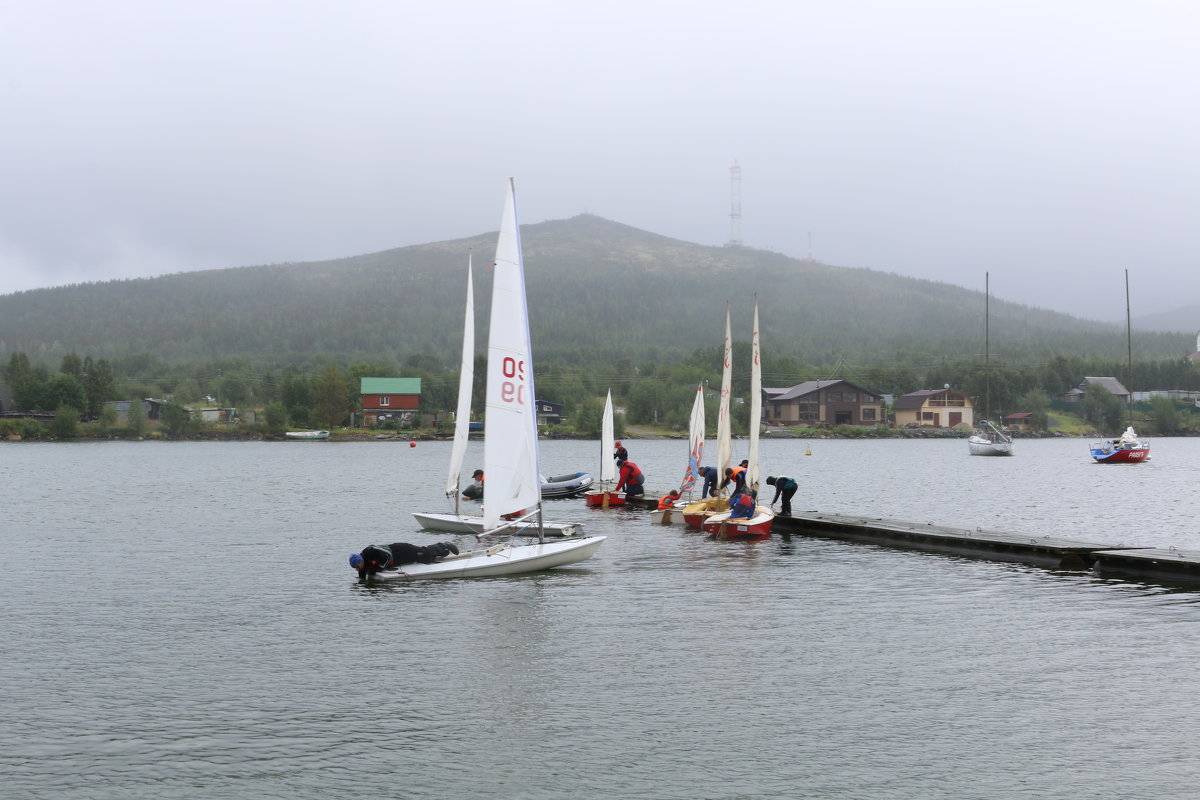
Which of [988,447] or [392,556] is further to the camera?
[988,447]

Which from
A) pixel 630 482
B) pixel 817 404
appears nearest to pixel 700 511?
pixel 630 482

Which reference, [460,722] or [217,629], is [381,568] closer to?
[217,629]

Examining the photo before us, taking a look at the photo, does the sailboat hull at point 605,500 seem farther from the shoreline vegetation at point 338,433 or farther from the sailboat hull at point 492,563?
the shoreline vegetation at point 338,433

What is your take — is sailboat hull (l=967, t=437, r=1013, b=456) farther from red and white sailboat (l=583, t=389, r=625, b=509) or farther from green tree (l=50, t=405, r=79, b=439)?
green tree (l=50, t=405, r=79, b=439)

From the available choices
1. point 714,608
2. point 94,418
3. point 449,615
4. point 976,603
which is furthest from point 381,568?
point 94,418

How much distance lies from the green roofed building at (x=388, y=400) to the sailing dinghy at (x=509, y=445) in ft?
546

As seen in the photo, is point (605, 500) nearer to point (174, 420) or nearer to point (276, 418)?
point (276, 418)

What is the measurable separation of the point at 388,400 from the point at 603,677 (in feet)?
593

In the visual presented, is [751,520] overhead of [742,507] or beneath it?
beneath

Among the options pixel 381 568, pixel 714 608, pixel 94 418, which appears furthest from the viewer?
pixel 94 418

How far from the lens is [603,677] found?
66.8 feet

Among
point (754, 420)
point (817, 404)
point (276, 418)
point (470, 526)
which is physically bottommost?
point (470, 526)

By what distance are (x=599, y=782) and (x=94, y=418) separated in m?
204

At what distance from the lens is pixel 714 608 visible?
27.3 m
